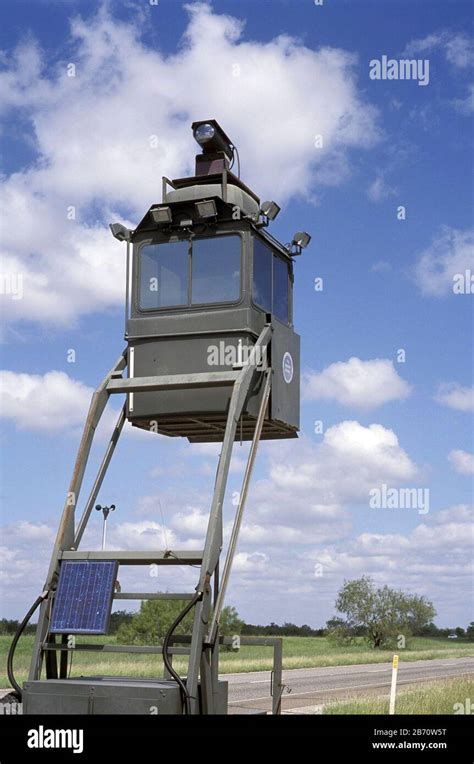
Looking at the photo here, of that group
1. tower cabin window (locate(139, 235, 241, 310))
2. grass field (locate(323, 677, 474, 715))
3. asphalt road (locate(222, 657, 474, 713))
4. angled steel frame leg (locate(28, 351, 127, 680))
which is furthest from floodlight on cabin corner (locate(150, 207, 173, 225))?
grass field (locate(323, 677, 474, 715))

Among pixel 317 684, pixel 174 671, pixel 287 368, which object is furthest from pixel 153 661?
pixel 174 671

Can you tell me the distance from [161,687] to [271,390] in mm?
3836

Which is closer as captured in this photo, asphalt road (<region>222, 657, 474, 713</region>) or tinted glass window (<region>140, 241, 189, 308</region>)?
tinted glass window (<region>140, 241, 189, 308</region>)

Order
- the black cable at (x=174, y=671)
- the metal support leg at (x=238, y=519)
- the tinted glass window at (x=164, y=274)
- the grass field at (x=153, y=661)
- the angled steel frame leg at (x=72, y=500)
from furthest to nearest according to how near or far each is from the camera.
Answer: the grass field at (x=153, y=661) < the tinted glass window at (x=164, y=274) < the angled steel frame leg at (x=72, y=500) < the metal support leg at (x=238, y=519) < the black cable at (x=174, y=671)

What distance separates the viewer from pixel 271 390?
11008 millimetres

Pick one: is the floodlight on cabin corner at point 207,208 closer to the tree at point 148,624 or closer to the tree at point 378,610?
the tree at point 148,624

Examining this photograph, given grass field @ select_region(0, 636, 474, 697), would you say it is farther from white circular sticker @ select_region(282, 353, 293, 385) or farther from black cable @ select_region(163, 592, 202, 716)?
white circular sticker @ select_region(282, 353, 293, 385)

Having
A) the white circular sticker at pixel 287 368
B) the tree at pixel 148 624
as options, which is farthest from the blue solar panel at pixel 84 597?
the tree at pixel 148 624

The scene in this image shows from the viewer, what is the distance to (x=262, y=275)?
1129cm

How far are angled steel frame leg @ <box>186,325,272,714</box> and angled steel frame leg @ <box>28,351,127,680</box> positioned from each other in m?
1.69

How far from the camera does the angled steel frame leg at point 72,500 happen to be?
960cm

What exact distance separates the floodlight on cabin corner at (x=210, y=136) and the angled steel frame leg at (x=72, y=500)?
2.97m

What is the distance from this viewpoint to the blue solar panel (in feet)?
30.6
